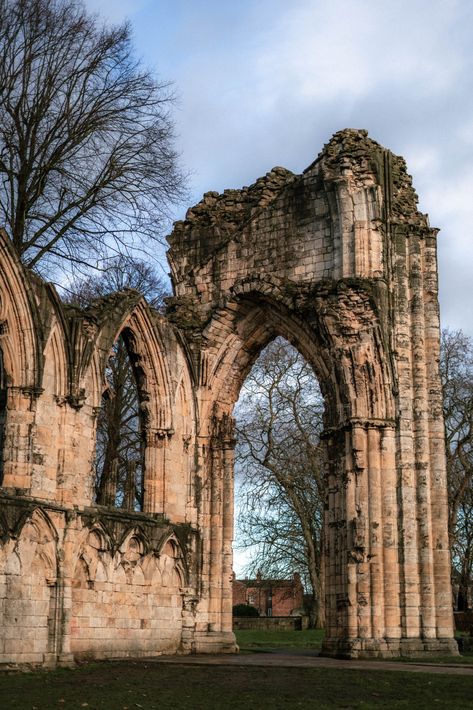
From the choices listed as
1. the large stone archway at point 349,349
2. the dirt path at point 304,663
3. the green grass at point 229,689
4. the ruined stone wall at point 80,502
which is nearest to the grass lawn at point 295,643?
the large stone archway at point 349,349

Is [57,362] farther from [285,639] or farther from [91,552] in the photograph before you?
[285,639]

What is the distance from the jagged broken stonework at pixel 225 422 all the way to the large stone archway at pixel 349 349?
0.09 ft

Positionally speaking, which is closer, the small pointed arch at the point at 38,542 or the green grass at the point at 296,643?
the small pointed arch at the point at 38,542

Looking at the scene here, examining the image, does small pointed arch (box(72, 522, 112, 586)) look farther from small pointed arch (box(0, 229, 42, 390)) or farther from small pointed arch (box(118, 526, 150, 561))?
small pointed arch (box(0, 229, 42, 390))

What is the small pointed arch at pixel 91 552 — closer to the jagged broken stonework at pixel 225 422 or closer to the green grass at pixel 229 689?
the jagged broken stonework at pixel 225 422

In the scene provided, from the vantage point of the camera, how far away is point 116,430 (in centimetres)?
2270

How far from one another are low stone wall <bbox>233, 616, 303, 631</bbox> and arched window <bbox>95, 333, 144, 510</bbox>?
24.3ft

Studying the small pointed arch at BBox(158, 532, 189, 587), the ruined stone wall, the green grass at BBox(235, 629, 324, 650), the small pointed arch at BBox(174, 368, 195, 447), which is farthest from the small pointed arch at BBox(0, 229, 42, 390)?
the green grass at BBox(235, 629, 324, 650)

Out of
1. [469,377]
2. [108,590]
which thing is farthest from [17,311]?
[469,377]

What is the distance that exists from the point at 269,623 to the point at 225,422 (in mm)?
15614

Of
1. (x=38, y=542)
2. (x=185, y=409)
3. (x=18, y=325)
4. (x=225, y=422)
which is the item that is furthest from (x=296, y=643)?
(x=18, y=325)

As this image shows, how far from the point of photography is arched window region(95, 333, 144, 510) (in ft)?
73.9

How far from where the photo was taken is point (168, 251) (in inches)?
761

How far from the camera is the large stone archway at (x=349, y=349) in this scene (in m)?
15.4
